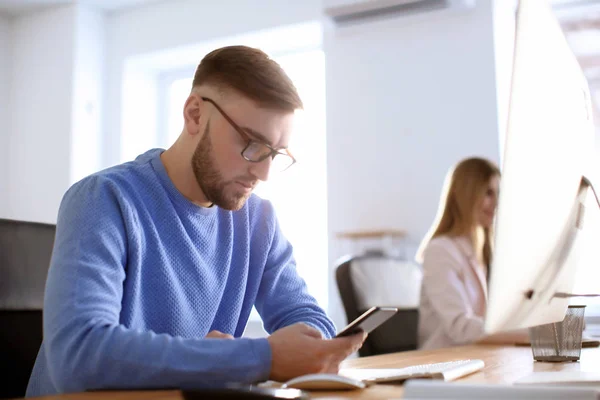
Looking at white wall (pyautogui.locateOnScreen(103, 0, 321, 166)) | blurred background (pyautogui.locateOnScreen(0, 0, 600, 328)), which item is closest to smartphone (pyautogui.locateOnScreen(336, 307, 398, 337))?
blurred background (pyautogui.locateOnScreen(0, 0, 600, 328))

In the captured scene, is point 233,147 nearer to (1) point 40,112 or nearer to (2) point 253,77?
(2) point 253,77

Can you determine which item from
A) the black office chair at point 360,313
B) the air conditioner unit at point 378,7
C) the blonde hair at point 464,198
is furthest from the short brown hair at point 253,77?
the air conditioner unit at point 378,7

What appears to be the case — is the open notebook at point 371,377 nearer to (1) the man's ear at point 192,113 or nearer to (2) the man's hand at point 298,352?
(2) the man's hand at point 298,352

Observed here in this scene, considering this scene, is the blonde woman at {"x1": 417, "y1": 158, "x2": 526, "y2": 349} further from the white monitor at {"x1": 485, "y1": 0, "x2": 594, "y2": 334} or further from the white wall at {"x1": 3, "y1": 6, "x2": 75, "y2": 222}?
the white wall at {"x1": 3, "y1": 6, "x2": 75, "y2": 222}

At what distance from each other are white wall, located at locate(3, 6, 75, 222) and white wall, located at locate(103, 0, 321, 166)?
1.04 ft

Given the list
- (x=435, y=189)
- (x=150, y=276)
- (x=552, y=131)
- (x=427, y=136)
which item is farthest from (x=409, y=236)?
(x=552, y=131)

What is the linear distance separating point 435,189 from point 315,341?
305 cm

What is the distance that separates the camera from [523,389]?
2.21 feet

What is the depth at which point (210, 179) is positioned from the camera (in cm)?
129

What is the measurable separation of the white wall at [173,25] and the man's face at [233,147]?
3280 mm

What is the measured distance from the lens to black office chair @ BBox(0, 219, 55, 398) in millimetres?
1219

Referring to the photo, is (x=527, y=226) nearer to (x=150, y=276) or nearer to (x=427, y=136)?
(x=150, y=276)

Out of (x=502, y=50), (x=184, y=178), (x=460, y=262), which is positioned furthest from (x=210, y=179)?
(x=502, y=50)

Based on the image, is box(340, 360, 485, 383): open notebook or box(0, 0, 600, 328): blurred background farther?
box(0, 0, 600, 328): blurred background
